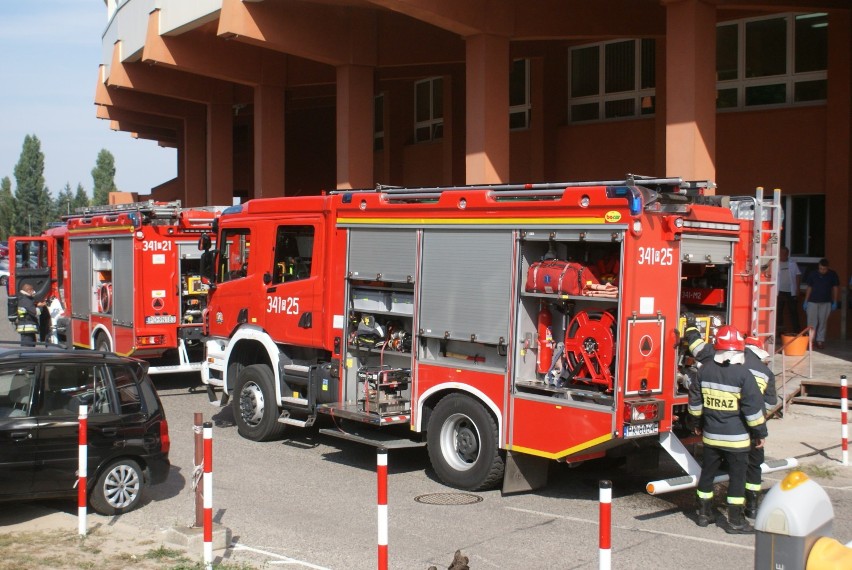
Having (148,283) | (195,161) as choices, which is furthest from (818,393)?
(195,161)

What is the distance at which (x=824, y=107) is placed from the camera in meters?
18.8

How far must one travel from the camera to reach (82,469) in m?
8.29

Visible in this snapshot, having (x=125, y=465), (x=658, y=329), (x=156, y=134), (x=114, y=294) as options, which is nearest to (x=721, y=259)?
(x=658, y=329)

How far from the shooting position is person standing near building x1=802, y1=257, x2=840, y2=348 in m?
16.8

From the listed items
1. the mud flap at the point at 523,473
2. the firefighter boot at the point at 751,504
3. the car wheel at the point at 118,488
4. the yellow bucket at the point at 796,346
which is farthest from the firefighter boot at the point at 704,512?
the yellow bucket at the point at 796,346

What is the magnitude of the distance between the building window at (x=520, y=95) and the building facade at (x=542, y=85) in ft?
0.14

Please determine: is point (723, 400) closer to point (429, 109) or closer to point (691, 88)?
point (691, 88)

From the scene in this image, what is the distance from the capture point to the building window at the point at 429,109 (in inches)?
1174

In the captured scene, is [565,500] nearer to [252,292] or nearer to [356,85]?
[252,292]

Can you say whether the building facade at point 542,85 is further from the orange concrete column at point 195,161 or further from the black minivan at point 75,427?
the black minivan at point 75,427

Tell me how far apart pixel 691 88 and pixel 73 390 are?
403 inches

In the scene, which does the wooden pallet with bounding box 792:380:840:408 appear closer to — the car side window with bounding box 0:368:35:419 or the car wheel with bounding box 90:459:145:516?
the car wheel with bounding box 90:459:145:516

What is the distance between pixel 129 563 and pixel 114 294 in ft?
34.4

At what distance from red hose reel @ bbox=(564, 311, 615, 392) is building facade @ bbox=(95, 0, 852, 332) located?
6.81m
